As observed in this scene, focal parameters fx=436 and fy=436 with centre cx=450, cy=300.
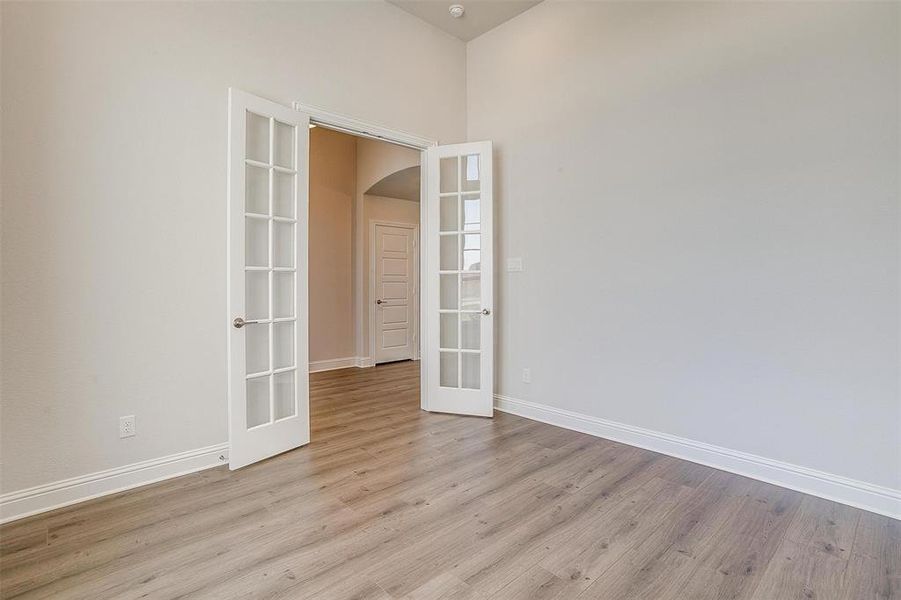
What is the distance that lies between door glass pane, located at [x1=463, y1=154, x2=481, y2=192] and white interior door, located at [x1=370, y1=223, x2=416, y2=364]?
9.07 ft

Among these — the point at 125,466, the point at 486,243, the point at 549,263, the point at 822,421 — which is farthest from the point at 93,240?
the point at 822,421

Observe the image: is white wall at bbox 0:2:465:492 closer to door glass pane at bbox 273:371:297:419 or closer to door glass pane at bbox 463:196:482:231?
door glass pane at bbox 273:371:297:419

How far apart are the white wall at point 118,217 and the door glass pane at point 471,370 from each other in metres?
2.00

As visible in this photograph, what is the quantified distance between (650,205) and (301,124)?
256cm

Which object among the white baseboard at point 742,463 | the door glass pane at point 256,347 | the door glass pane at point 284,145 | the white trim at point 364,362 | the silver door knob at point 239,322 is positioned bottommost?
the white baseboard at point 742,463

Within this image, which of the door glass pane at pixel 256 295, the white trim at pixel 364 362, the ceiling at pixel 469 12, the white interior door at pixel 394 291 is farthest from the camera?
the white interior door at pixel 394 291

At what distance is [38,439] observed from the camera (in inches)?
87.4

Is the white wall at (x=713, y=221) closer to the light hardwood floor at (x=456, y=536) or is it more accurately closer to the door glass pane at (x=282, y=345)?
the light hardwood floor at (x=456, y=536)

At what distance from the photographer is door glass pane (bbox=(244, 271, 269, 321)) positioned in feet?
9.41

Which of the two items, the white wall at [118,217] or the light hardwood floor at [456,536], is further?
the white wall at [118,217]

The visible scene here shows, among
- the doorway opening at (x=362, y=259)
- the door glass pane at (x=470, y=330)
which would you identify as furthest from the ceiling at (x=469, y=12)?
the door glass pane at (x=470, y=330)

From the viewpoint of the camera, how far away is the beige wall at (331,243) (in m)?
5.94

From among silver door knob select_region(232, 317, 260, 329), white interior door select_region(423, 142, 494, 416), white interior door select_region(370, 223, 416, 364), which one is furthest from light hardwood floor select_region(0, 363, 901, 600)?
white interior door select_region(370, 223, 416, 364)

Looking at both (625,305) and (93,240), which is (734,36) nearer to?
(625,305)
